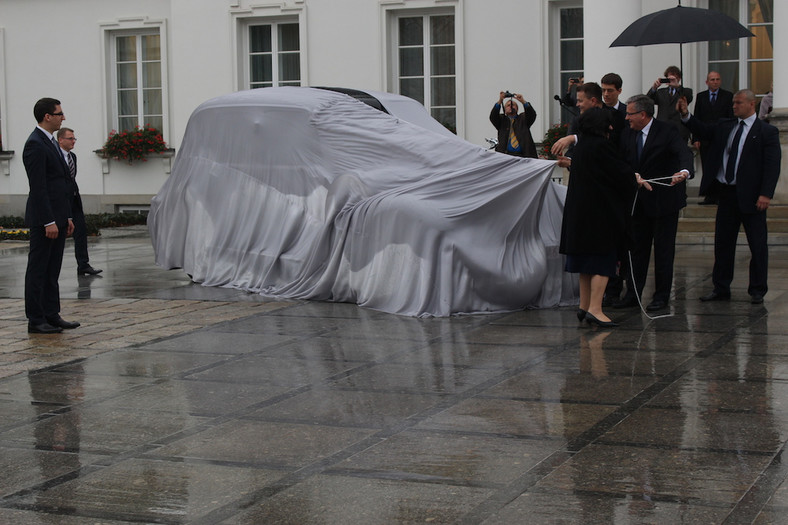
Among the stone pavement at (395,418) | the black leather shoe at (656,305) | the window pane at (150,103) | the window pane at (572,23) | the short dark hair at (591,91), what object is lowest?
the stone pavement at (395,418)

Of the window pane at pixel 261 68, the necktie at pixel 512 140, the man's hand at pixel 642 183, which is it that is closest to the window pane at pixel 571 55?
the necktie at pixel 512 140

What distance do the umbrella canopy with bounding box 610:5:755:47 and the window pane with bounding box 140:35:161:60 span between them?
1220cm

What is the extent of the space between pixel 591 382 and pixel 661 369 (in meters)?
0.56

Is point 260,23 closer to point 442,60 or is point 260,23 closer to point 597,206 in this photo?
point 442,60

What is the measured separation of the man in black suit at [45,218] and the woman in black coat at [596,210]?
3792 mm

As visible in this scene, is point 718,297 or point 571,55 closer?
point 718,297

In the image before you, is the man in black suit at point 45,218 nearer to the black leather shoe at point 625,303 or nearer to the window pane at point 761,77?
the black leather shoe at point 625,303

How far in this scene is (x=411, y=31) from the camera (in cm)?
2000

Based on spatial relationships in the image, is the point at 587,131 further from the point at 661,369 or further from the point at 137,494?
the point at 137,494

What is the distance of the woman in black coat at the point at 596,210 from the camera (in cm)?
872

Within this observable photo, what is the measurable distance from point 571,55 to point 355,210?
973 centimetres

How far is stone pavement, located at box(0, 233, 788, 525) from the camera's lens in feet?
15.1

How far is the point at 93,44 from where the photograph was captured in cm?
2220

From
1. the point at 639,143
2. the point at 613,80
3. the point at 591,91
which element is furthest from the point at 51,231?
the point at 613,80
